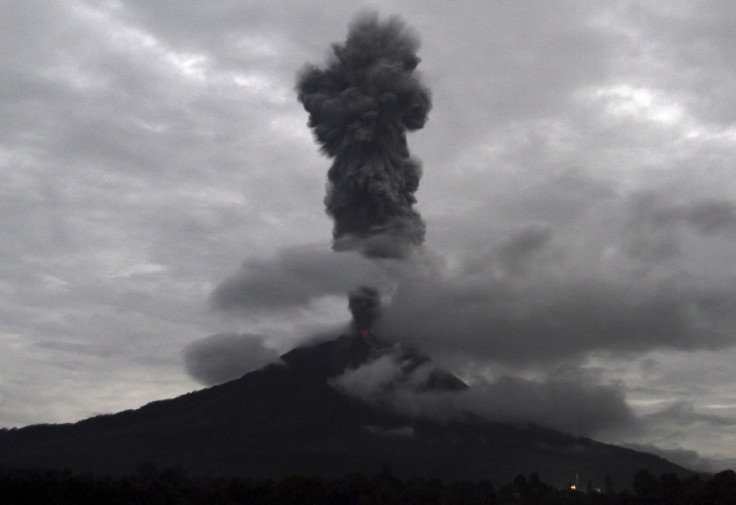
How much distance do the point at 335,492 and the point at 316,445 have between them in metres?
70.0

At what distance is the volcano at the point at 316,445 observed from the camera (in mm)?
161250

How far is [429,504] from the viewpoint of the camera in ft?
351

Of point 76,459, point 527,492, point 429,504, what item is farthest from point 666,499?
point 76,459

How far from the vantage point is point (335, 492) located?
333 feet

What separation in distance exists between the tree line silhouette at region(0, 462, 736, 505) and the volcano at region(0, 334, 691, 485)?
138ft

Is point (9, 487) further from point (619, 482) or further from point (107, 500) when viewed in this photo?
point (619, 482)

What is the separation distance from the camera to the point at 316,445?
170625mm

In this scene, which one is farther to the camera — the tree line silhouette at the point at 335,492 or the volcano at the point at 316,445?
the volcano at the point at 316,445

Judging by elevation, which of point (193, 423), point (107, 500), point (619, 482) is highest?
point (193, 423)

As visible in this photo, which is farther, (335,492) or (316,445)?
(316,445)

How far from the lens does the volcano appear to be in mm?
161250

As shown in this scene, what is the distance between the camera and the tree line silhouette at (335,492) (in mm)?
85250

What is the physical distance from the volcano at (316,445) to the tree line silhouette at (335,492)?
42036 mm

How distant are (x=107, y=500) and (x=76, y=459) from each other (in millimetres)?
84144
